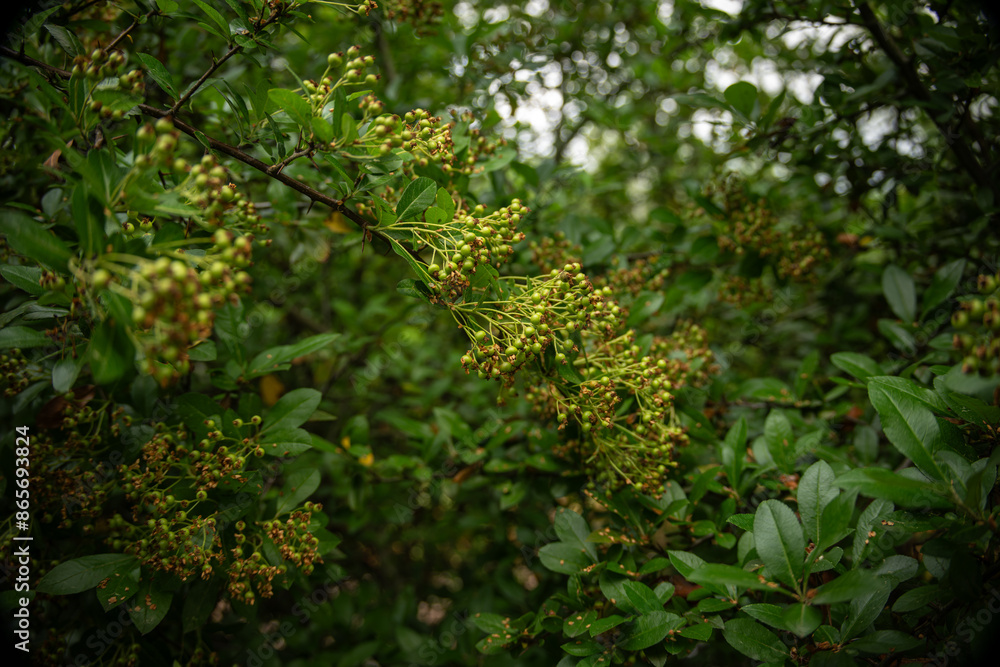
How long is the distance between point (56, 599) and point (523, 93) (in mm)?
3416

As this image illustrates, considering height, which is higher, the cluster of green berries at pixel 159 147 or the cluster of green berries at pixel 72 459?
the cluster of green berries at pixel 159 147

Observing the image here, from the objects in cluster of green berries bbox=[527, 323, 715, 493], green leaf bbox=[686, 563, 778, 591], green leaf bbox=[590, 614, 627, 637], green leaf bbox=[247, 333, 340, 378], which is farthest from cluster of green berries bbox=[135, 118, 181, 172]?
→ green leaf bbox=[590, 614, 627, 637]

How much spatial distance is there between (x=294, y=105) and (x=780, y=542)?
1.96 m

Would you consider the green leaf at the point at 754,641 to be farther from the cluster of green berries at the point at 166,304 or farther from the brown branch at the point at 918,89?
the brown branch at the point at 918,89

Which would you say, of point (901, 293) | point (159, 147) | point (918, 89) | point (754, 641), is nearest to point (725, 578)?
Answer: point (754, 641)

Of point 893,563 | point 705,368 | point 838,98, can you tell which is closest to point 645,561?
point 893,563

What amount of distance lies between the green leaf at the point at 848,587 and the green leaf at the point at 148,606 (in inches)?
78.9

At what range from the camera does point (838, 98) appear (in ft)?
8.28

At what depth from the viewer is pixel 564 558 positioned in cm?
199

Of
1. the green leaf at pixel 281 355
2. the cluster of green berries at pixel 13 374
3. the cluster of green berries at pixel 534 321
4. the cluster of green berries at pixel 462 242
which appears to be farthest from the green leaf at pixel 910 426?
the cluster of green berries at pixel 13 374

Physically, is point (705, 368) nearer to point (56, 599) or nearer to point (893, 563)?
point (893, 563)

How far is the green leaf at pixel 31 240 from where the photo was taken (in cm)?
124

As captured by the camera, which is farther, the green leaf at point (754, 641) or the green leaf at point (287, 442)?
the green leaf at point (287, 442)

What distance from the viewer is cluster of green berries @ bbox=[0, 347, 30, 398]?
175 centimetres
